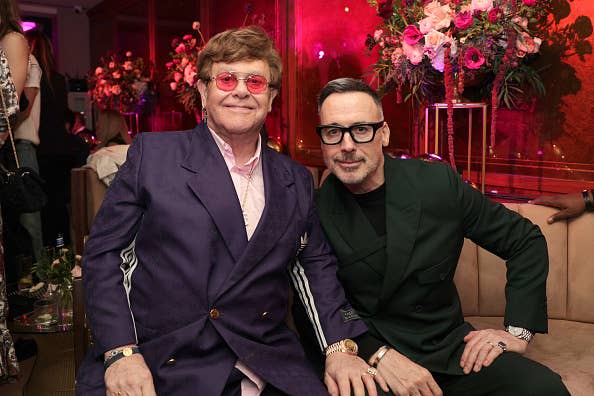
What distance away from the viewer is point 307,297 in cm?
200

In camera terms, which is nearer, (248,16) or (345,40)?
(345,40)

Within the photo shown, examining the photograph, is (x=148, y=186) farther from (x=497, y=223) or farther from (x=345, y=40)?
(x=345, y=40)

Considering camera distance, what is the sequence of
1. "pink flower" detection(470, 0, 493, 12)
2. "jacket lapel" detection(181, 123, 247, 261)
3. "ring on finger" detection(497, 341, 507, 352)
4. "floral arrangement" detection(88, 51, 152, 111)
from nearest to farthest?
"jacket lapel" detection(181, 123, 247, 261) < "ring on finger" detection(497, 341, 507, 352) < "pink flower" detection(470, 0, 493, 12) < "floral arrangement" detection(88, 51, 152, 111)

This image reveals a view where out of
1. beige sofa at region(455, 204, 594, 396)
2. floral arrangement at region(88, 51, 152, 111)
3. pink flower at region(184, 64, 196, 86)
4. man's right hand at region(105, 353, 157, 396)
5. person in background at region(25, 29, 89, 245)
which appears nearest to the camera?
man's right hand at region(105, 353, 157, 396)

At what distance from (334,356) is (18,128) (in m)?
2.58

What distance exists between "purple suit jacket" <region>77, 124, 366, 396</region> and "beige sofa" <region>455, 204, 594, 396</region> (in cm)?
115

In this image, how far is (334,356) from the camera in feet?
6.15

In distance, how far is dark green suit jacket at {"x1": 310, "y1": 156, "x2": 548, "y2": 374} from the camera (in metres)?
2.01

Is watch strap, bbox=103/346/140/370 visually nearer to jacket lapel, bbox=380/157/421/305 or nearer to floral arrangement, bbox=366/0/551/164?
jacket lapel, bbox=380/157/421/305

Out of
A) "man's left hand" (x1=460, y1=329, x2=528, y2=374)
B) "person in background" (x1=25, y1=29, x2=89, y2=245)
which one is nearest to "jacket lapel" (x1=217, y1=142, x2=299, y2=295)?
"man's left hand" (x1=460, y1=329, x2=528, y2=374)

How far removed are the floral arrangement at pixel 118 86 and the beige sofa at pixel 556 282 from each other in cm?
554

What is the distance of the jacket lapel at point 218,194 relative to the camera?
174cm

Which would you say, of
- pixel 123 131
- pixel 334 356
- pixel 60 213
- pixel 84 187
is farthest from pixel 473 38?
pixel 123 131

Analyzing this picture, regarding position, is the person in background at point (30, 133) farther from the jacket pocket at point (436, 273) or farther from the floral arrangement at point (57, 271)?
the jacket pocket at point (436, 273)
